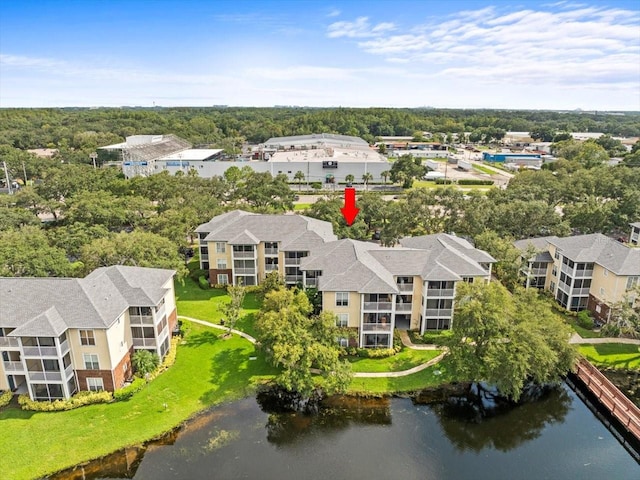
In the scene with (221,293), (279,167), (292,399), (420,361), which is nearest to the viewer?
(292,399)

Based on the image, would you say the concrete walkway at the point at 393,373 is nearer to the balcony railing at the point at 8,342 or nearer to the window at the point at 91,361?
the window at the point at 91,361

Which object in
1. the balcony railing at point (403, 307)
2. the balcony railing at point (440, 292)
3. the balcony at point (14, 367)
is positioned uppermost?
the balcony railing at point (440, 292)

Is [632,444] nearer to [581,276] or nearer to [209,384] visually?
[581,276]

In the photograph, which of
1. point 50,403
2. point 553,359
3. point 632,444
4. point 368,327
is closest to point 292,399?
point 368,327

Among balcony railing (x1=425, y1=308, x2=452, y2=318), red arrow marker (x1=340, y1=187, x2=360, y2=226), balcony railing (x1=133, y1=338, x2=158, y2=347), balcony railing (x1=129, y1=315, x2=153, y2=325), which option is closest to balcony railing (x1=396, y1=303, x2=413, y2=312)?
balcony railing (x1=425, y1=308, x2=452, y2=318)

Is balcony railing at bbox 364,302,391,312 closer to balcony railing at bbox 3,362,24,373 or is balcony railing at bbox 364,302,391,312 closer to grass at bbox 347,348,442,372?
grass at bbox 347,348,442,372

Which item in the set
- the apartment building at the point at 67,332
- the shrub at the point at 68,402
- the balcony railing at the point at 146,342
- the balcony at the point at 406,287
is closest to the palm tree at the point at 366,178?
the balcony at the point at 406,287
